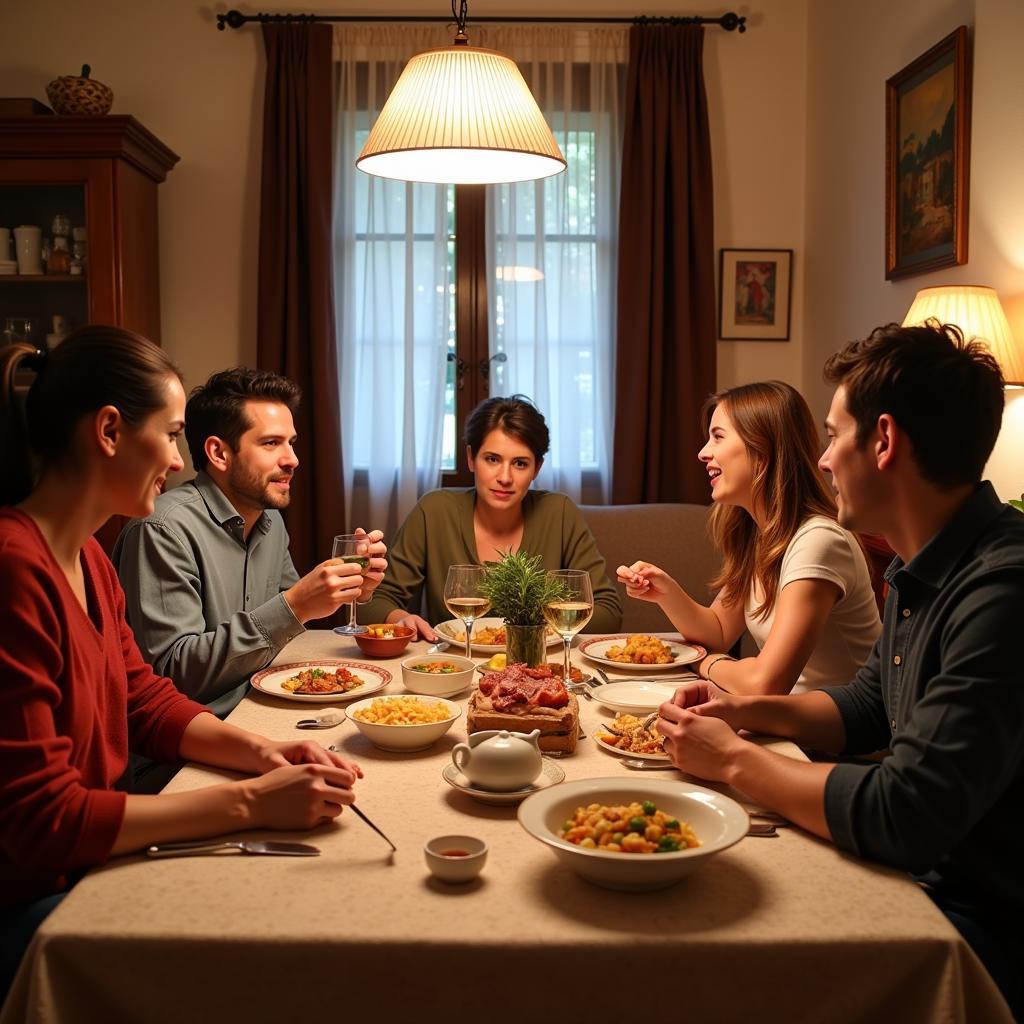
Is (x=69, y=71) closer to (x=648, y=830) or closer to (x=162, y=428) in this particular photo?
(x=162, y=428)

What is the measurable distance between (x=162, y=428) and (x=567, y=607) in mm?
733

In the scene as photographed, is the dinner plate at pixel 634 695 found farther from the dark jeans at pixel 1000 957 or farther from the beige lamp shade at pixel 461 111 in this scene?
the beige lamp shade at pixel 461 111

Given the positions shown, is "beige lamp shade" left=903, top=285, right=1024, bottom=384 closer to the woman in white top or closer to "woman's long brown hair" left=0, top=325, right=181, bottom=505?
the woman in white top

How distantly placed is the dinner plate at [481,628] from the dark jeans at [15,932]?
1.12m

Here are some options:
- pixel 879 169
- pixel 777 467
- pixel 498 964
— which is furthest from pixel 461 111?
pixel 879 169

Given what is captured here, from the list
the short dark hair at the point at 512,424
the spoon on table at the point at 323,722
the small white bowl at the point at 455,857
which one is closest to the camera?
the small white bowl at the point at 455,857

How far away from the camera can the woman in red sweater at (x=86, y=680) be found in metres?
1.21

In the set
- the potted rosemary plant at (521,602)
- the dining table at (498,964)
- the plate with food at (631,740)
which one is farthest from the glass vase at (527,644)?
the dining table at (498,964)

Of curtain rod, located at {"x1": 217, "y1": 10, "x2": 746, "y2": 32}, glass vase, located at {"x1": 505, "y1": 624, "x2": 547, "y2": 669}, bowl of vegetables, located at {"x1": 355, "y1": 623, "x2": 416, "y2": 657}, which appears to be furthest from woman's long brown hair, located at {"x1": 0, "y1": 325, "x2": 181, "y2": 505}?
curtain rod, located at {"x1": 217, "y1": 10, "x2": 746, "y2": 32}

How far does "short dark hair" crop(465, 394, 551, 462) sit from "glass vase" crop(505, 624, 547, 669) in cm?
114

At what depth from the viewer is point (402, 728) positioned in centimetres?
157

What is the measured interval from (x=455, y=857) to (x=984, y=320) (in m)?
2.04

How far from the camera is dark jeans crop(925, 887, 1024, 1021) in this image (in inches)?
49.3

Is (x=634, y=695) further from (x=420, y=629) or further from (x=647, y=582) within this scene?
(x=420, y=629)
